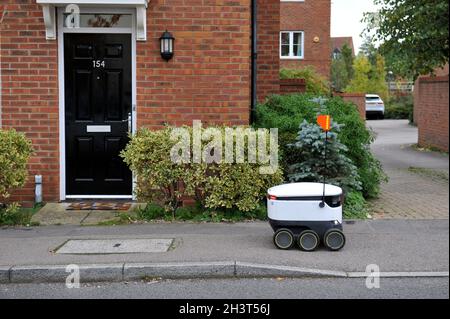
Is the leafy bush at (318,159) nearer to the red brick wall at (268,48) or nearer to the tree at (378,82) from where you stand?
the red brick wall at (268,48)

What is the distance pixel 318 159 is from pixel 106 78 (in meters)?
3.39

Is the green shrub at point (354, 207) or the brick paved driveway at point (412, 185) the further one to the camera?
the brick paved driveway at point (412, 185)

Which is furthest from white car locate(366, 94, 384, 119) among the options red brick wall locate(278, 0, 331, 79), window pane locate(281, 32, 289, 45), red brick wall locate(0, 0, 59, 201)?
red brick wall locate(0, 0, 59, 201)

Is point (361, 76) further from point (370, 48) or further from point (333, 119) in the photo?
point (333, 119)

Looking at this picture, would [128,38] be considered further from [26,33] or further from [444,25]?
[444,25]

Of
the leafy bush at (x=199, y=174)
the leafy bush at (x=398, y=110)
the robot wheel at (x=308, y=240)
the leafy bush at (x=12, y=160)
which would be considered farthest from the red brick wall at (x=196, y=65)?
the leafy bush at (x=398, y=110)

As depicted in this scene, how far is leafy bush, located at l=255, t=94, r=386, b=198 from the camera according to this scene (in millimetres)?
9625

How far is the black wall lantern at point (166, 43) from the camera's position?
31.2 feet

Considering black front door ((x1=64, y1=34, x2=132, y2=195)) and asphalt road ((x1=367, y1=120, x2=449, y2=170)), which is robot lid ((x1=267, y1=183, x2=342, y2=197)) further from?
asphalt road ((x1=367, y1=120, x2=449, y2=170))

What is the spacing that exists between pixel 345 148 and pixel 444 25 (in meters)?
3.41

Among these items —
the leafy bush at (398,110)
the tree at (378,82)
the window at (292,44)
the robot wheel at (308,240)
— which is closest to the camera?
the robot wheel at (308,240)

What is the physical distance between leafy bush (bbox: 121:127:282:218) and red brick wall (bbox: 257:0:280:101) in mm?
3129

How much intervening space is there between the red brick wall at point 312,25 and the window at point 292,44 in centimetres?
25

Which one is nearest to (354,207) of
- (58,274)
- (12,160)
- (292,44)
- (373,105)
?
(58,274)
